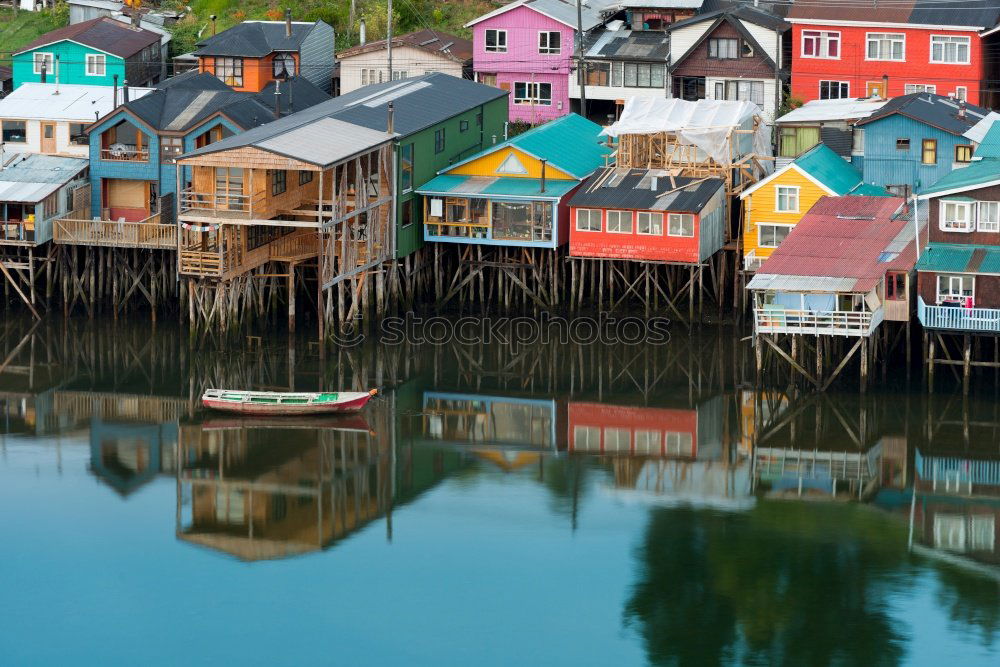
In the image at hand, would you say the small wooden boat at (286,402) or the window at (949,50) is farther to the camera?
the window at (949,50)

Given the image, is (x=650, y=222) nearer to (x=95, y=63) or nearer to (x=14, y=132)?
(x=14, y=132)

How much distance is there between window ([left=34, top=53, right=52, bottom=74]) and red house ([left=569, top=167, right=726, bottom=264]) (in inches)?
1019

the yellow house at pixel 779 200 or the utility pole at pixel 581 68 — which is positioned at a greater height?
the utility pole at pixel 581 68

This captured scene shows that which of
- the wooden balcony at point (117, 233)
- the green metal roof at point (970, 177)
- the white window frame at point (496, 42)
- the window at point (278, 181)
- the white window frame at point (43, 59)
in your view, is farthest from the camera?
the white window frame at point (496, 42)

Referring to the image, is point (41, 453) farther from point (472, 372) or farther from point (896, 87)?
point (896, 87)

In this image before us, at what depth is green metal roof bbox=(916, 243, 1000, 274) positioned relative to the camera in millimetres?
53594

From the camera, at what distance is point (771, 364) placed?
56.7 meters

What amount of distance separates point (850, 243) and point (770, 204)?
460 centimetres

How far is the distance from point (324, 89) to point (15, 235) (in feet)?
63.6

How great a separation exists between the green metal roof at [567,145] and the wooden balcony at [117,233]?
32.3 ft

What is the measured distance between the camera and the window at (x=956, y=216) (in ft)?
179

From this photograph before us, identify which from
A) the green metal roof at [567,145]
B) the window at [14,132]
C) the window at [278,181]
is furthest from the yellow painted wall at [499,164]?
the window at [14,132]

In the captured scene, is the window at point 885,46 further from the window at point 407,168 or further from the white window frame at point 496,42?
the window at point 407,168

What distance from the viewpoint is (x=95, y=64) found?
7650 cm
